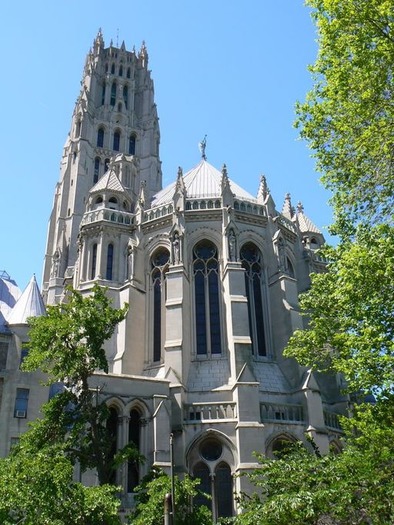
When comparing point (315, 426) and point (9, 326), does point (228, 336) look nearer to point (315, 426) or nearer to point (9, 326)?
point (315, 426)

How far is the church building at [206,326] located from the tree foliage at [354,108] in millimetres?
11189

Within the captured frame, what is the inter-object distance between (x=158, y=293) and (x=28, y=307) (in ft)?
27.1

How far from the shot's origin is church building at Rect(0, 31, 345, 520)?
26.2 meters

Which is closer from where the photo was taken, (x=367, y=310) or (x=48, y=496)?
(x=367, y=310)

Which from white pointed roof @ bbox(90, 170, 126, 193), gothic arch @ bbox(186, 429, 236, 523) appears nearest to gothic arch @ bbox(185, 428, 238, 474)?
gothic arch @ bbox(186, 429, 236, 523)

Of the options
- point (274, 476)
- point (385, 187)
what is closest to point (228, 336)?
point (274, 476)

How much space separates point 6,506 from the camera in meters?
15.9

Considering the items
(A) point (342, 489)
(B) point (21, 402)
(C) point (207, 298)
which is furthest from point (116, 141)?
(A) point (342, 489)

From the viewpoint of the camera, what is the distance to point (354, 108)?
1599 centimetres

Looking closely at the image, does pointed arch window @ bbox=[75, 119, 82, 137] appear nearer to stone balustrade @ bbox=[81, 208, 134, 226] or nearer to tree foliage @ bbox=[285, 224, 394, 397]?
stone balustrade @ bbox=[81, 208, 134, 226]

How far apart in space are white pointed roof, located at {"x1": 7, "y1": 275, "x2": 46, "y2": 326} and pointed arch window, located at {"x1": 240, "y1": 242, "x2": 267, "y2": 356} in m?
12.0

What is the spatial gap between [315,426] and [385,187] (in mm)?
15555

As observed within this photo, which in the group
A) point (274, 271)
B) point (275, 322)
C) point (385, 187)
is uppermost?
point (274, 271)

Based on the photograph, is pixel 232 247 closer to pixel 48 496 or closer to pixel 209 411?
pixel 209 411
